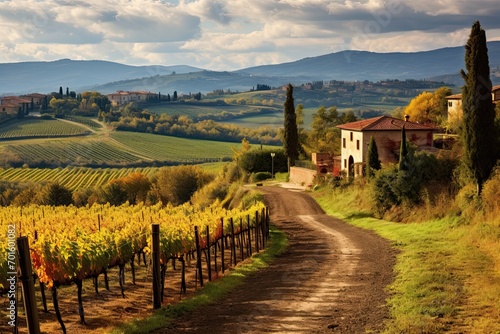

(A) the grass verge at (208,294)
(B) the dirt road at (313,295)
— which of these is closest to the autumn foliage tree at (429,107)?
(B) the dirt road at (313,295)

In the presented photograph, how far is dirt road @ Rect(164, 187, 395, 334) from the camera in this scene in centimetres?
1468

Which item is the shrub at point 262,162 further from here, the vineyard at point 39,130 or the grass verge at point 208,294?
the vineyard at point 39,130

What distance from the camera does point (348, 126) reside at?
200 ft

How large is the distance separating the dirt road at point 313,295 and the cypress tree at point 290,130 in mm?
36964

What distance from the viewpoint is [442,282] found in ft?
59.3

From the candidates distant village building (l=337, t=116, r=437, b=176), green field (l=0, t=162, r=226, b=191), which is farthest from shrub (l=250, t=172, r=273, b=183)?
green field (l=0, t=162, r=226, b=191)

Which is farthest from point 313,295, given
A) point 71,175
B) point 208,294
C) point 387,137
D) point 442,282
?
point 71,175

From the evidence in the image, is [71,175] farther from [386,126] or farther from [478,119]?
[478,119]

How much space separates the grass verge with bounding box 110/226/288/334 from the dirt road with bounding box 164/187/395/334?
1.14 feet

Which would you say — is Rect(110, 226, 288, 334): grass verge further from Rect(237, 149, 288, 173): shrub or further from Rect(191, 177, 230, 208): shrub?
Rect(237, 149, 288, 173): shrub

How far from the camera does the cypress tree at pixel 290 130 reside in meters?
67.4

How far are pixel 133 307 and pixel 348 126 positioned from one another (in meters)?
45.6

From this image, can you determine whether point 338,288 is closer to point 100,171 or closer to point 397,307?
point 397,307

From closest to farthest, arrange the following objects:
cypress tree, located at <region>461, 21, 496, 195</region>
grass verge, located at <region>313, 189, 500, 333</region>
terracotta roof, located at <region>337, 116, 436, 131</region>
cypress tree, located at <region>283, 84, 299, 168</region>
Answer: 1. grass verge, located at <region>313, 189, 500, 333</region>
2. cypress tree, located at <region>461, 21, 496, 195</region>
3. terracotta roof, located at <region>337, 116, 436, 131</region>
4. cypress tree, located at <region>283, 84, 299, 168</region>
